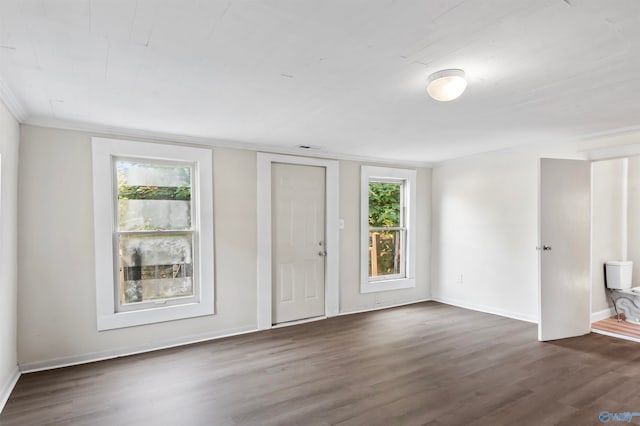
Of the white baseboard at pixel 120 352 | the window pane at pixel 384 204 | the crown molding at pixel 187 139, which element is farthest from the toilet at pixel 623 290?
the white baseboard at pixel 120 352

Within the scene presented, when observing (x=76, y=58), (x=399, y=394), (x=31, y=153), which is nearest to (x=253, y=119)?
(x=76, y=58)

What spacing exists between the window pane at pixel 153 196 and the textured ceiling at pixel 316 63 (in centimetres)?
49

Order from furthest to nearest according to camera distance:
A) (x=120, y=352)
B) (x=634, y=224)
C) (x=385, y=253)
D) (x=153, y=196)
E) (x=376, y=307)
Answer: (x=385, y=253) → (x=376, y=307) → (x=634, y=224) → (x=153, y=196) → (x=120, y=352)

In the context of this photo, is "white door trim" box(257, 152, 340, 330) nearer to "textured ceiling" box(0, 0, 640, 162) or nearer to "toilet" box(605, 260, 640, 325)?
"textured ceiling" box(0, 0, 640, 162)

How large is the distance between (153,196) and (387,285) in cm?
361

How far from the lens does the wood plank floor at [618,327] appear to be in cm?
415

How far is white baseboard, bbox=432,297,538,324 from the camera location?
15.5 ft

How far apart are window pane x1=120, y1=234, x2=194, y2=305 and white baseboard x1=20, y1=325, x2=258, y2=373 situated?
0.48m

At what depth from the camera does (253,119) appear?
11.1 ft

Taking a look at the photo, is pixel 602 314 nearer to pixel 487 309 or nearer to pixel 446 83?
pixel 487 309

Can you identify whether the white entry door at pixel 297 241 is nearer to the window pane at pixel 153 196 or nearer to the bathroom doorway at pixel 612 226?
the window pane at pixel 153 196

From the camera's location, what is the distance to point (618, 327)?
4.39 m

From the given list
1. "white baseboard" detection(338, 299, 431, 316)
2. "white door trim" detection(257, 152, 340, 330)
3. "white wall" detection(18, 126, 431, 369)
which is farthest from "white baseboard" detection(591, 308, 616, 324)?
"white wall" detection(18, 126, 431, 369)

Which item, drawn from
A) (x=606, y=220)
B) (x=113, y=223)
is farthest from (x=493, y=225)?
(x=113, y=223)
